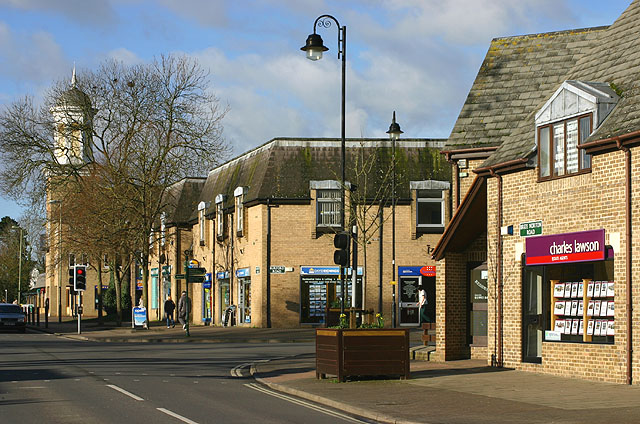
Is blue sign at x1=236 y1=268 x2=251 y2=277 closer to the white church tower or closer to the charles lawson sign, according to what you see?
the white church tower

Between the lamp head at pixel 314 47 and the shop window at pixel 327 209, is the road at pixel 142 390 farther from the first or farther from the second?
the shop window at pixel 327 209

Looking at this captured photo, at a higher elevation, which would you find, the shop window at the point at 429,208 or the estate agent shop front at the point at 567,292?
the shop window at the point at 429,208

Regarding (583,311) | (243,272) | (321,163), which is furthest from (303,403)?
(243,272)

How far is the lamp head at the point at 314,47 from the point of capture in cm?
2291

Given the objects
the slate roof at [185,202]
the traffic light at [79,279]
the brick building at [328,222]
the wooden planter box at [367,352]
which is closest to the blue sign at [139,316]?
the traffic light at [79,279]

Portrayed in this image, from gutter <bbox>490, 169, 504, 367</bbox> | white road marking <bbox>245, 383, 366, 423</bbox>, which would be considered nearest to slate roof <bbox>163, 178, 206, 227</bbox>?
gutter <bbox>490, 169, 504, 367</bbox>

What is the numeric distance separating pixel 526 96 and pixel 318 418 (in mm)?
13078

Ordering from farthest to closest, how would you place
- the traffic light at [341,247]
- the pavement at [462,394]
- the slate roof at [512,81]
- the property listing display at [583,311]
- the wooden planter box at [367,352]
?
the slate roof at [512,81] < the traffic light at [341,247] < the wooden planter box at [367,352] < the property listing display at [583,311] < the pavement at [462,394]

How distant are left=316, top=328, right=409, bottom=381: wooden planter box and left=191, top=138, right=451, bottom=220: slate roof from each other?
2600cm

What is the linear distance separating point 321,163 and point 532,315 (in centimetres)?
2561

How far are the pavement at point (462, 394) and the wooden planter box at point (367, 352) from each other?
0.25 m

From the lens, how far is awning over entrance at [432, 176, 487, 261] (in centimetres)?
2289

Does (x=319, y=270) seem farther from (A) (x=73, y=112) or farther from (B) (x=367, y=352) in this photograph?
(B) (x=367, y=352)

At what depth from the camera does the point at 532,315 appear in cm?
2073
